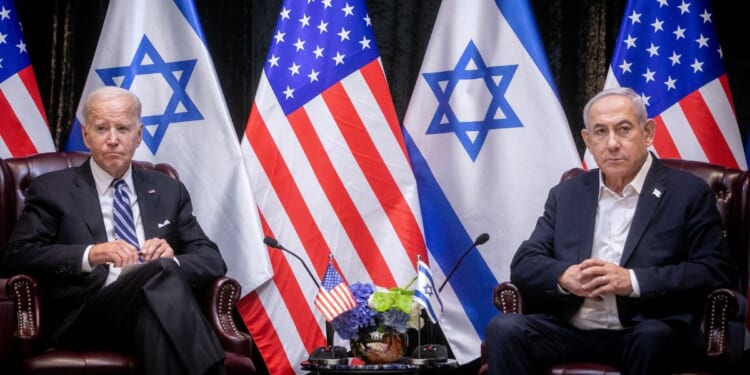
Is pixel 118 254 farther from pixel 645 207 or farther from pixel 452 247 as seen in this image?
pixel 645 207

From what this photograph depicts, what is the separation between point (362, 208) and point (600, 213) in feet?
4.43

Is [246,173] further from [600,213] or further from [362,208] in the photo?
[600,213]

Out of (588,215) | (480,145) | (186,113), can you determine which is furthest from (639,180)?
(186,113)

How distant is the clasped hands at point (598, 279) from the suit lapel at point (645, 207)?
5.5 inches

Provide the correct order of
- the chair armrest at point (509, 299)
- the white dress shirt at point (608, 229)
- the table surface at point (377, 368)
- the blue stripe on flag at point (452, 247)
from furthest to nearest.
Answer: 1. the blue stripe on flag at point (452, 247)
2. the chair armrest at point (509, 299)
3. the white dress shirt at point (608, 229)
4. the table surface at point (377, 368)

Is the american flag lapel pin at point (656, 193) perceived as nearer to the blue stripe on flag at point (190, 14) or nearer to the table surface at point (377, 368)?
the table surface at point (377, 368)

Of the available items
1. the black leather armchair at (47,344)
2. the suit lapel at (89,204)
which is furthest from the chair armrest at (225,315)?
the suit lapel at (89,204)

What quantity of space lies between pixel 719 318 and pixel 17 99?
3.26 metres

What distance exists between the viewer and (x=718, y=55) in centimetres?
477

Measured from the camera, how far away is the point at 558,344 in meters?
3.68

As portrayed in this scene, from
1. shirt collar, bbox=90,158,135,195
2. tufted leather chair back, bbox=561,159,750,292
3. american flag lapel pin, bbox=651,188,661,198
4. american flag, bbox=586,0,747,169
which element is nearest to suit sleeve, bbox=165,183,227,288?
shirt collar, bbox=90,158,135,195

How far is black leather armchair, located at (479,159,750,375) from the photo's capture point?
3.49 metres

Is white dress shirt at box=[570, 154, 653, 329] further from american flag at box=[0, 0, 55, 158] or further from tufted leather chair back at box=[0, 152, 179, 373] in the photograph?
american flag at box=[0, 0, 55, 158]

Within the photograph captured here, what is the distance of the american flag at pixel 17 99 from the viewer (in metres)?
4.86
